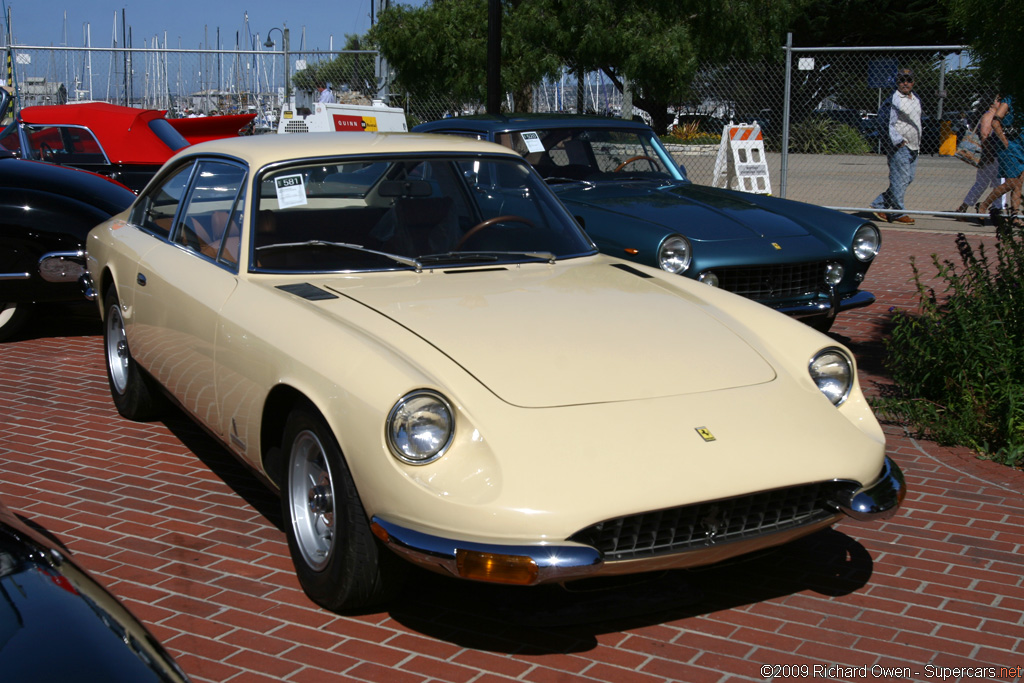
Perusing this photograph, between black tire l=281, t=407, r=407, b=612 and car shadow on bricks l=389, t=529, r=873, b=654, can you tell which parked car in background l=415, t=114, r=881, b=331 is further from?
black tire l=281, t=407, r=407, b=612

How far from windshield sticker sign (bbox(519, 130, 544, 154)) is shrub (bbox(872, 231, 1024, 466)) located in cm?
311

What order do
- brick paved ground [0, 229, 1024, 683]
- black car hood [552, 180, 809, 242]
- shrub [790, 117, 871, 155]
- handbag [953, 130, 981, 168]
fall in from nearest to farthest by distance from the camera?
brick paved ground [0, 229, 1024, 683]
black car hood [552, 180, 809, 242]
handbag [953, 130, 981, 168]
shrub [790, 117, 871, 155]

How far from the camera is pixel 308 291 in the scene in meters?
3.89

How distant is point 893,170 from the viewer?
13.8 metres

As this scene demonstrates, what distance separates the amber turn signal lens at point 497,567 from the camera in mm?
2834

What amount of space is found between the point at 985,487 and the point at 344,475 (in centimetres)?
314

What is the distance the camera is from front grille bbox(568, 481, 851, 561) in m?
2.95

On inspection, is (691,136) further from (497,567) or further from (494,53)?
(497,567)

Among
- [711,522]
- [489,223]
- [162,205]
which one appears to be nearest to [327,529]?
[711,522]

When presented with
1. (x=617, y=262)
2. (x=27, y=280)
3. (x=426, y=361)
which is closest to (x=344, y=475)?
(x=426, y=361)

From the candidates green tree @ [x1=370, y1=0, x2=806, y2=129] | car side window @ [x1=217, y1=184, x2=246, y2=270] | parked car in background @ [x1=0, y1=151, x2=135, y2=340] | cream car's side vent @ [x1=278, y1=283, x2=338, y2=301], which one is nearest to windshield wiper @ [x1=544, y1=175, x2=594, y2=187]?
parked car in background @ [x1=0, y1=151, x2=135, y2=340]

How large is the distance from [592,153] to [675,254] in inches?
71.0

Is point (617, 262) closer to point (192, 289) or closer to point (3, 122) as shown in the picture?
point (192, 289)

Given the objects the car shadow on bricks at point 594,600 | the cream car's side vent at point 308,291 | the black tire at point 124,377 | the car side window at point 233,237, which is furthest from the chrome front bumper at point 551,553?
the black tire at point 124,377
